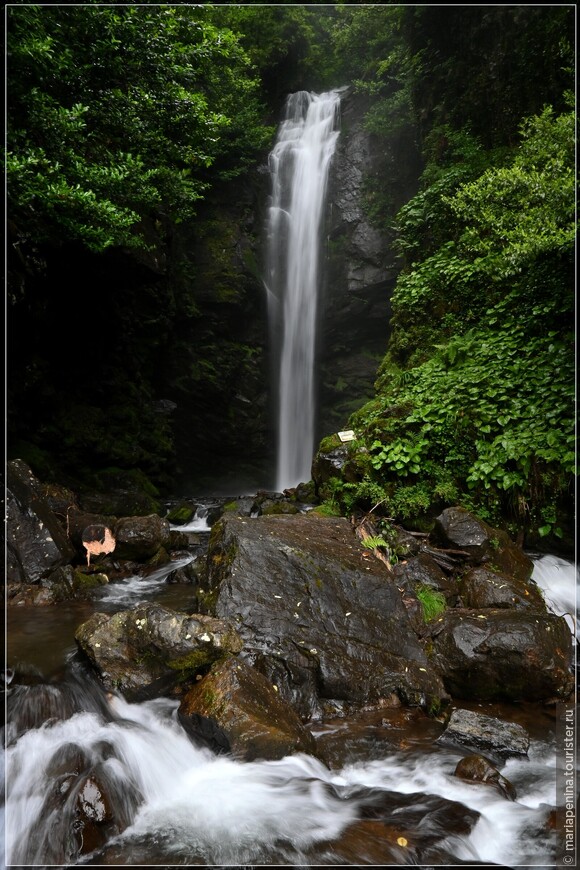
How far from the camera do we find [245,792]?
312cm

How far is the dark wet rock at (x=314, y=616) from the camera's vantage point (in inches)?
158

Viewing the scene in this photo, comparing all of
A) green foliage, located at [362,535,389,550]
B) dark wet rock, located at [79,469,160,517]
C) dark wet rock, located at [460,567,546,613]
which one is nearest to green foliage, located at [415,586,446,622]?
dark wet rock, located at [460,567,546,613]

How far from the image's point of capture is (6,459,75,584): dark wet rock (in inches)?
234

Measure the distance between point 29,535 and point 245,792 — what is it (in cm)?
460

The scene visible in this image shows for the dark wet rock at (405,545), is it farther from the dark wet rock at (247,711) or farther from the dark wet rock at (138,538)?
the dark wet rock at (138,538)

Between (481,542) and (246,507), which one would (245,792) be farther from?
(246,507)

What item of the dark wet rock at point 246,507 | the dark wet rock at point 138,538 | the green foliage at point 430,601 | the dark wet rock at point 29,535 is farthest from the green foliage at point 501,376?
the dark wet rock at point 29,535

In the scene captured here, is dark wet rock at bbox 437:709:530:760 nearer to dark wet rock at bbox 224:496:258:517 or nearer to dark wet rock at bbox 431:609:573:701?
dark wet rock at bbox 431:609:573:701

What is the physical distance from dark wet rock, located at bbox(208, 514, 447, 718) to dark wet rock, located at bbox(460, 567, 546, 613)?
83cm

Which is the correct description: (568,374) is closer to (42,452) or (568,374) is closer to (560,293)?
(560,293)

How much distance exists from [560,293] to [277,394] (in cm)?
1126

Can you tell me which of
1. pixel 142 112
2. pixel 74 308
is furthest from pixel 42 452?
pixel 142 112

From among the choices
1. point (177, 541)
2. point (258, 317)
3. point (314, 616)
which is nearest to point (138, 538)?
point (177, 541)

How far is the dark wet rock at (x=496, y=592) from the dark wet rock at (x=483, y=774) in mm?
1763
